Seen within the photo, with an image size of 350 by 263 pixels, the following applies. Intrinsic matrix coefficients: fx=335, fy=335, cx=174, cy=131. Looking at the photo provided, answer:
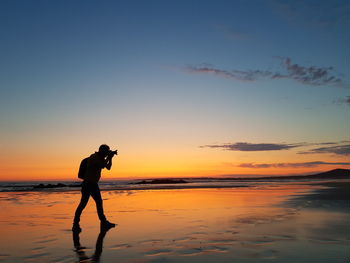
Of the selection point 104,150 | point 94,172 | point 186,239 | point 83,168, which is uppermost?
point 104,150

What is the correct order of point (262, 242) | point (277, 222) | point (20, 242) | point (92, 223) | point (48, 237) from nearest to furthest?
point (262, 242) < point (20, 242) < point (48, 237) < point (277, 222) < point (92, 223)

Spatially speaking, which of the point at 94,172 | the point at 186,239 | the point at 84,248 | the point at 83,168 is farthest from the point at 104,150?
the point at 186,239

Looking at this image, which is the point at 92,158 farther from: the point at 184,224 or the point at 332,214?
the point at 332,214

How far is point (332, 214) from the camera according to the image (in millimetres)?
10445

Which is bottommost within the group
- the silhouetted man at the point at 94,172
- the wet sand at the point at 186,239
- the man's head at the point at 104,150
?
the wet sand at the point at 186,239

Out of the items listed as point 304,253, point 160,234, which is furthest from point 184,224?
point 304,253

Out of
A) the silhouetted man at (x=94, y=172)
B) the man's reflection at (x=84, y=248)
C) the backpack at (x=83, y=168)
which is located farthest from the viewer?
the backpack at (x=83, y=168)

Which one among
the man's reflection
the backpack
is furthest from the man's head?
the man's reflection

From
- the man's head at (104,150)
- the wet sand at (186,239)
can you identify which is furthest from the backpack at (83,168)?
the wet sand at (186,239)

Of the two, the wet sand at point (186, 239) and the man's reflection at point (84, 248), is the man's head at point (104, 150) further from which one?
the man's reflection at point (84, 248)

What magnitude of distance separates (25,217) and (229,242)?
7.48 m

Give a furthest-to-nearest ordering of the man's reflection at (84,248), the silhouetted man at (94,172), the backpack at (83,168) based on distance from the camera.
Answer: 1. the backpack at (83,168)
2. the silhouetted man at (94,172)
3. the man's reflection at (84,248)

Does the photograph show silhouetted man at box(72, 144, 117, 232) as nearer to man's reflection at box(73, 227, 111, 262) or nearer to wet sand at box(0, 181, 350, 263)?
wet sand at box(0, 181, 350, 263)

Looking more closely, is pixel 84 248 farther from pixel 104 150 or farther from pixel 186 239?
pixel 104 150
